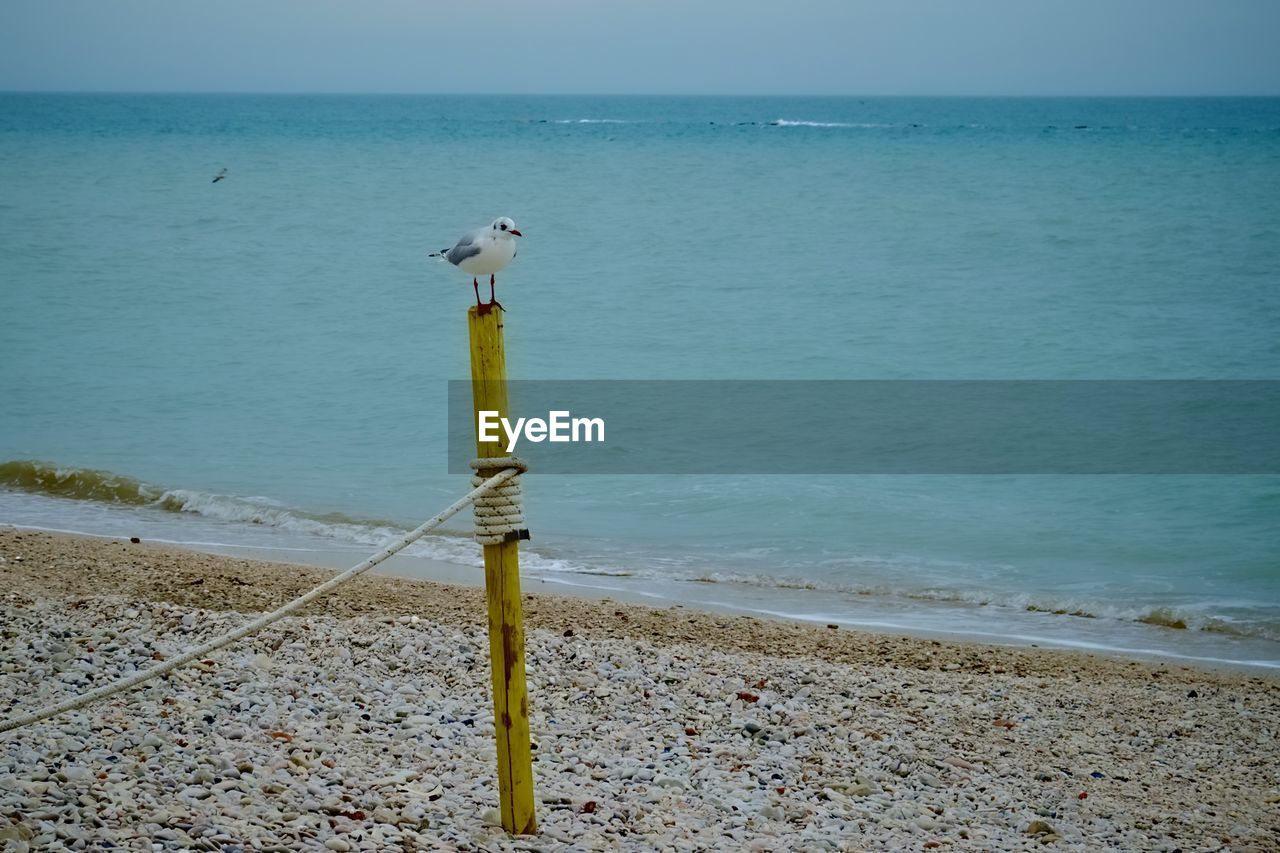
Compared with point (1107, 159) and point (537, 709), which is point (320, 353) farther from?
point (1107, 159)

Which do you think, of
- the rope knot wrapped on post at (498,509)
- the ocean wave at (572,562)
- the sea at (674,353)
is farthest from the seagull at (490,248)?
the ocean wave at (572,562)

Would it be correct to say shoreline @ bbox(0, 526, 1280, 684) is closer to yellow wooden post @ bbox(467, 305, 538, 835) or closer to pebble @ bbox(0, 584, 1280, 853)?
Answer: pebble @ bbox(0, 584, 1280, 853)

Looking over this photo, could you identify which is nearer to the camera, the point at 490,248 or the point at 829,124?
the point at 490,248

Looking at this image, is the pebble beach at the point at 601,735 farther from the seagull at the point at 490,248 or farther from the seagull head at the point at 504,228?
the seagull head at the point at 504,228

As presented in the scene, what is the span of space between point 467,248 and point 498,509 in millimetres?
1214

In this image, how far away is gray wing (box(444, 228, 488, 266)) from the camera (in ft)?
16.5

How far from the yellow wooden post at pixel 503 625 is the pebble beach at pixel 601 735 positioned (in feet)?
0.63

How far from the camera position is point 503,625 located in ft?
14.7

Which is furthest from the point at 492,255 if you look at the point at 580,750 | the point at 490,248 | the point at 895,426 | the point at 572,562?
the point at 895,426

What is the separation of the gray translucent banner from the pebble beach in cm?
494

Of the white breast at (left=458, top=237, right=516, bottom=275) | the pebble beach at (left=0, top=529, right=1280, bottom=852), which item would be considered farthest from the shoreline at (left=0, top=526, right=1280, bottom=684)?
the white breast at (left=458, top=237, right=516, bottom=275)

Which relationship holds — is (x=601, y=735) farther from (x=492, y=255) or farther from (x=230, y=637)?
(x=492, y=255)

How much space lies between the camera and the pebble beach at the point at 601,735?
4.71m

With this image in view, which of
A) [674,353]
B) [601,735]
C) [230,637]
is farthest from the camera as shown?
[674,353]
